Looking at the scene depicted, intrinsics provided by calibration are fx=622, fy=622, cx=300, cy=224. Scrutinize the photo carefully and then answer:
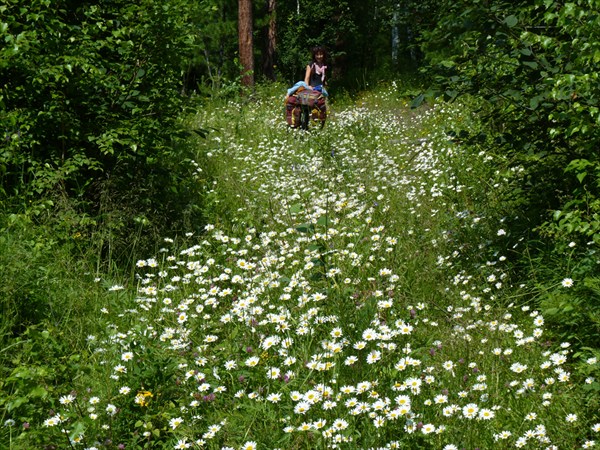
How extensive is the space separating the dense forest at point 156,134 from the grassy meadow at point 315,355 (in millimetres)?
130

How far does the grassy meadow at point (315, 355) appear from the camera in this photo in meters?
2.92

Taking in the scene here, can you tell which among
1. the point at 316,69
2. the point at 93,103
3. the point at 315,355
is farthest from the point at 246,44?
the point at 315,355

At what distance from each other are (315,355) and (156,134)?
311 centimetres

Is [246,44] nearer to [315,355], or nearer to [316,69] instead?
[316,69]

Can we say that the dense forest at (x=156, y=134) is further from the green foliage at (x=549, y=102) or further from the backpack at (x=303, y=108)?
the backpack at (x=303, y=108)

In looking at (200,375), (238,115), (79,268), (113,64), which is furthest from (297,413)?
(238,115)

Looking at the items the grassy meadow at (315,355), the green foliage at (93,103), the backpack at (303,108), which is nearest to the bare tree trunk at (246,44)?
the backpack at (303,108)

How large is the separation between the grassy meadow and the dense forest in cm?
13

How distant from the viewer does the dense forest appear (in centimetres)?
389

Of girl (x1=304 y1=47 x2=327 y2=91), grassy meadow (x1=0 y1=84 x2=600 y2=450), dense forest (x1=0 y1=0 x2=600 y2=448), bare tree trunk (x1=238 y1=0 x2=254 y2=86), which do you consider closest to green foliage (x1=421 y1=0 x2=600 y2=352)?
dense forest (x1=0 y1=0 x2=600 y2=448)

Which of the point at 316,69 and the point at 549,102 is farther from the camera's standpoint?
the point at 316,69

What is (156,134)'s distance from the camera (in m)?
5.55

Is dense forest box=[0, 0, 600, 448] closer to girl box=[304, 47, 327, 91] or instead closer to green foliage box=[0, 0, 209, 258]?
green foliage box=[0, 0, 209, 258]

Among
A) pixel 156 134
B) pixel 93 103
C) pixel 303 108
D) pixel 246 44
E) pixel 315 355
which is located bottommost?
pixel 303 108
